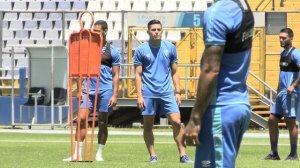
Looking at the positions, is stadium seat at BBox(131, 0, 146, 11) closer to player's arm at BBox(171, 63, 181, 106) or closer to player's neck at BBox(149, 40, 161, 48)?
player's arm at BBox(171, 63, 181, 106)

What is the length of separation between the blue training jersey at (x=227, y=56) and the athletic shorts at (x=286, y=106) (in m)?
9.83


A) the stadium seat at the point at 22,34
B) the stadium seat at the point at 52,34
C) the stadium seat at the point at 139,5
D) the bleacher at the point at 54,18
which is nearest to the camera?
the bleacher at the point at 54,18

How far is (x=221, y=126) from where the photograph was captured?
700 centimetres

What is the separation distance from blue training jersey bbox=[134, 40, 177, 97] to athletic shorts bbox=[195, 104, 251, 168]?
818 cm

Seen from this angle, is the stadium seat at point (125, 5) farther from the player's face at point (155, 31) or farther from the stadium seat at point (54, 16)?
the player's face at point (155, 31)

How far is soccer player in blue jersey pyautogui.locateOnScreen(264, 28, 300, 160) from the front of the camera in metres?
16.7

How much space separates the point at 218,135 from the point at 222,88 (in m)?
0.35

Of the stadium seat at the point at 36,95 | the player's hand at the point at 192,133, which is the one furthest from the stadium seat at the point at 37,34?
the player's hand at the point at 192,133

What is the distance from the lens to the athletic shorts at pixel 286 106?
1688cm

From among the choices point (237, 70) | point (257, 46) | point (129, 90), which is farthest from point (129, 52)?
point (237, 70)

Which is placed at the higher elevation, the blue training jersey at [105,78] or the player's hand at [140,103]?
the blue training jersey at [105,78]

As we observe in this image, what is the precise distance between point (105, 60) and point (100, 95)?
0.60 meters

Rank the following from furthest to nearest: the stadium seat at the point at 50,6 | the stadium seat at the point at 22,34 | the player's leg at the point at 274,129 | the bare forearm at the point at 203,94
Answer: the stadium seat at the point at 50,6
the stadium seat at the point at 22,34
the player's leg at the point at 274,129
the bare forearm at the point at 203,94

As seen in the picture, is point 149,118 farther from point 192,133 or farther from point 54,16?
point 54,16
